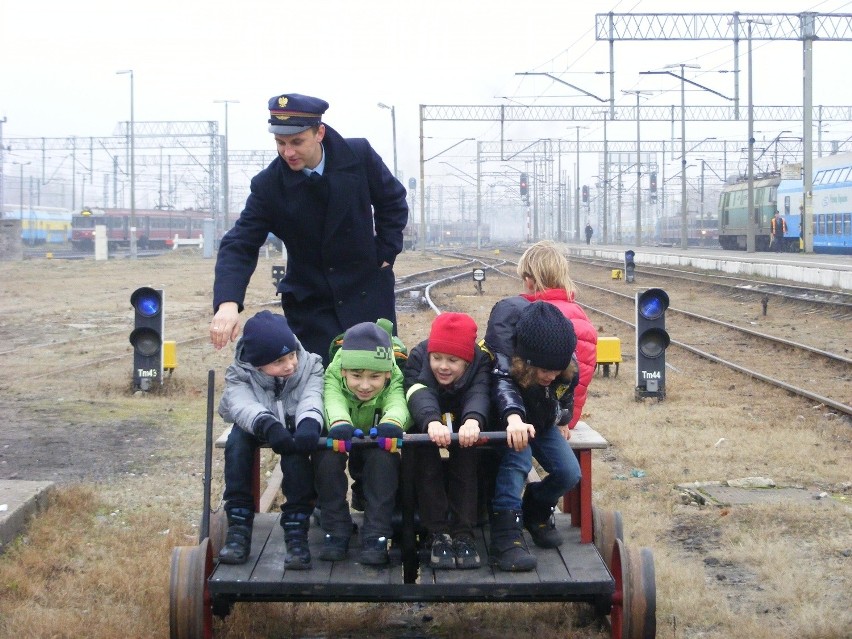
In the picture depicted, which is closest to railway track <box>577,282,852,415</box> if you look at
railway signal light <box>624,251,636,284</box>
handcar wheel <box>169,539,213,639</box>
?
handcar wheel <box>169,539,213,639</box>

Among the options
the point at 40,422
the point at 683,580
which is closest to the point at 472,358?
the point at 683,580

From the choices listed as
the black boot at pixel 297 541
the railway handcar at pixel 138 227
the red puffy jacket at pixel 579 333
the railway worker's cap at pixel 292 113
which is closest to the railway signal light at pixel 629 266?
the red puffy jacket at pixel 579 333

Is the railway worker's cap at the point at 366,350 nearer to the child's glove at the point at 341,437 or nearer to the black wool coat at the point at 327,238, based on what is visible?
the child's glove at the point at 341,437

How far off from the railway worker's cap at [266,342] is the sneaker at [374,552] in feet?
2.53

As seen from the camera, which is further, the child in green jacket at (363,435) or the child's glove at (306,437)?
the child in green jacket at (363,435)

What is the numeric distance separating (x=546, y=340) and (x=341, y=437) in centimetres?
84

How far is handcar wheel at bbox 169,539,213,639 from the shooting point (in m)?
4.07

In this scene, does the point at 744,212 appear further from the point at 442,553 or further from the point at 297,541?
the point at 297,541

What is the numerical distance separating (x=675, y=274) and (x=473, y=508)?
3242 cm

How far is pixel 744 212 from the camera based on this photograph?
54.1 m

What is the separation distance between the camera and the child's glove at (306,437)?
4066 millimetres

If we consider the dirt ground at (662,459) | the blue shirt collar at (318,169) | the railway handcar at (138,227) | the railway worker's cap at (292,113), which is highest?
the railway handcar at (138,227)

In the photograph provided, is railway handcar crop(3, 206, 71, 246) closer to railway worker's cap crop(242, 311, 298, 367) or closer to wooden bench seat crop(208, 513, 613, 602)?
railway worker's cap crop(242, 311, 298, 367)

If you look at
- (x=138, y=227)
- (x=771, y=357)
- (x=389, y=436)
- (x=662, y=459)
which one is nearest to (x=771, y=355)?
(x=771, y=357)
